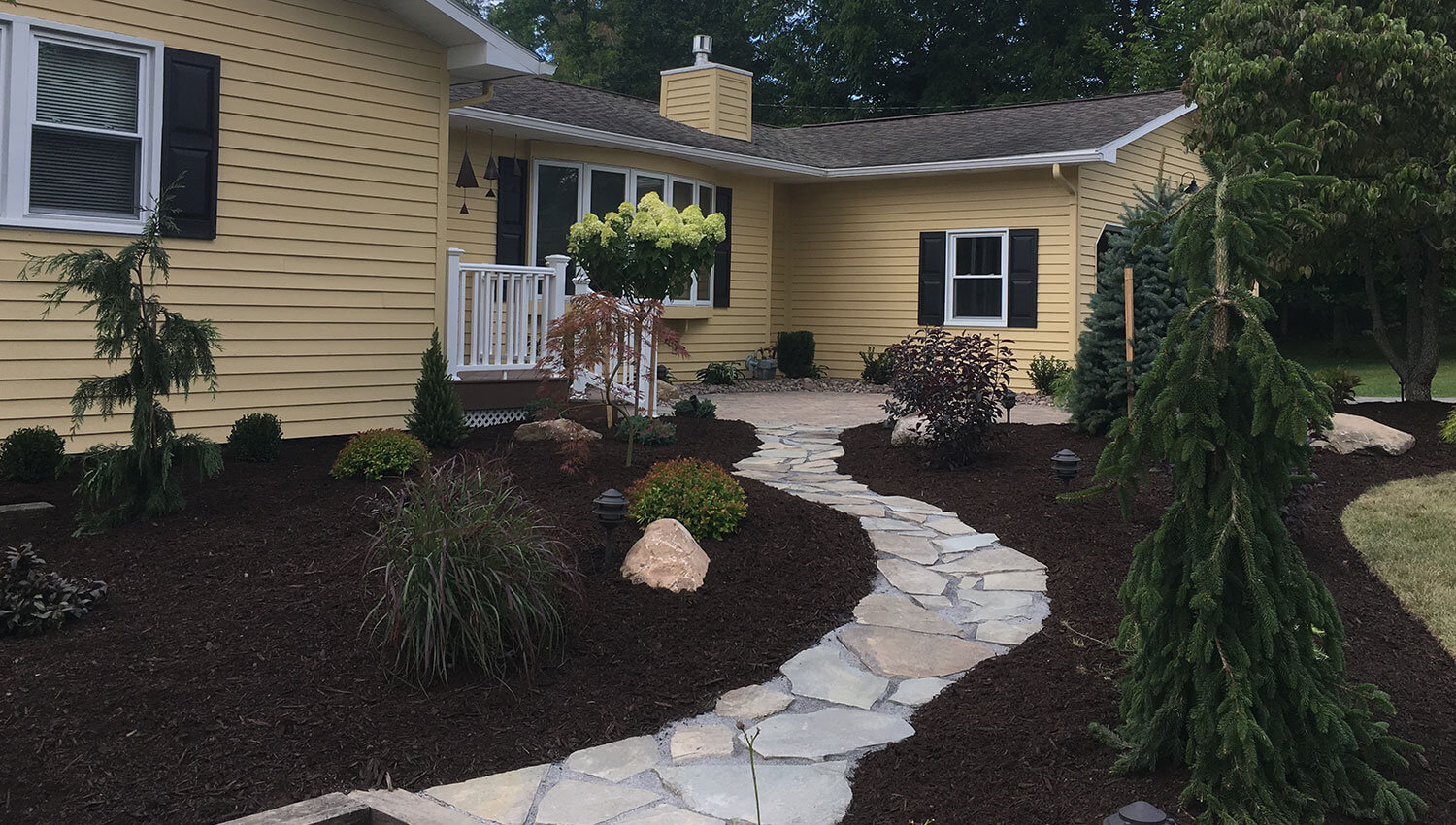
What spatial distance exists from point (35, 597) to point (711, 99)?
13674mm

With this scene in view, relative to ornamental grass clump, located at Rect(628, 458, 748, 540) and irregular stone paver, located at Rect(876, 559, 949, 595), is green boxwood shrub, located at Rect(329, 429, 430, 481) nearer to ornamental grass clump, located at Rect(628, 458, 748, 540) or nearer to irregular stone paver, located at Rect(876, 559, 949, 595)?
ornamental grass clump, located at Rect(628, 458, 748, 540)

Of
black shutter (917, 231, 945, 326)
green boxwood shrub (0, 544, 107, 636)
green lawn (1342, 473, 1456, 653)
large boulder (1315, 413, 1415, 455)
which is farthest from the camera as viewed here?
black shutter (917, 231, 945, 326)

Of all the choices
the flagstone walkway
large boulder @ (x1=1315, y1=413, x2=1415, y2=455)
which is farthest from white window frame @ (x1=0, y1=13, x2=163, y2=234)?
large boulder @ (x1=1315, y1=413, x2=1415, y2=455)

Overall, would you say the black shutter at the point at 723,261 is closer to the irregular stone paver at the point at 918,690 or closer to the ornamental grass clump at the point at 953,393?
the ornamental grass clump at the point at 953,393

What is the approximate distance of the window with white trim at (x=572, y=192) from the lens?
1308 cm

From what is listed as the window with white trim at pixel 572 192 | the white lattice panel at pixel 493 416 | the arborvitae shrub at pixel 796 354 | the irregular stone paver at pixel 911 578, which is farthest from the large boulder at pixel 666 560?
the arborvitae shrub at pixel 796 354

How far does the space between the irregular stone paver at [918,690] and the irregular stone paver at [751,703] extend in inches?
17.1

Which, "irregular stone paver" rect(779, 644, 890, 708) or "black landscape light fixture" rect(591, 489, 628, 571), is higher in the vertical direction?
"black landscape light fixture" rect(591, 489, 628, 571)

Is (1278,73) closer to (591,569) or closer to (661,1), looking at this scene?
(591,569)

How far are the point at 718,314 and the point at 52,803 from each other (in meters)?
13.0

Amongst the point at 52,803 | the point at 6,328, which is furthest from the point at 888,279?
the point at 52,803

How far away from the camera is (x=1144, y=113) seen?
627 inches

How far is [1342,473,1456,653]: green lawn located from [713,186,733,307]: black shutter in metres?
9.29

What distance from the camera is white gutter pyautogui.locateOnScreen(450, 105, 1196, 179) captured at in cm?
1209
